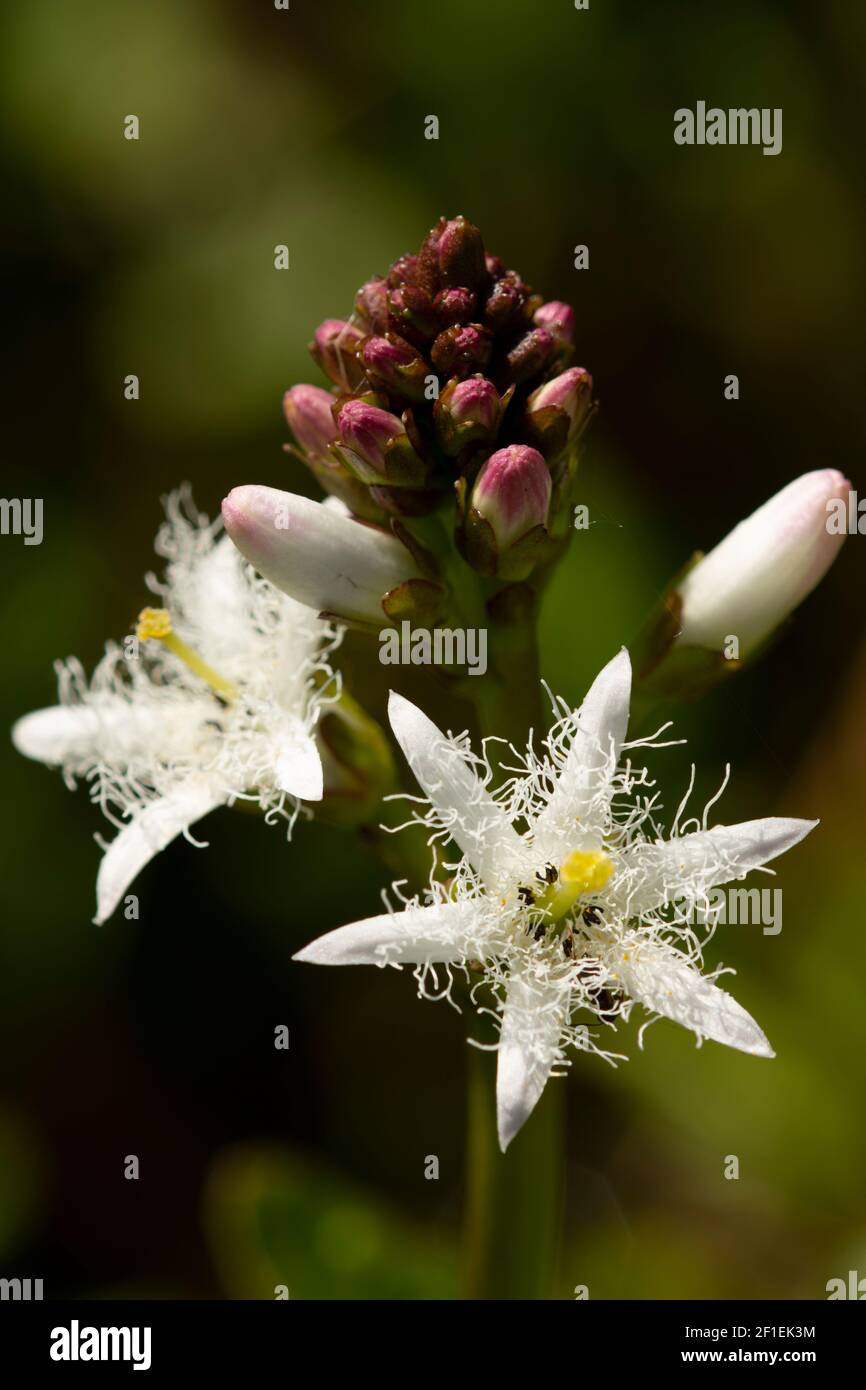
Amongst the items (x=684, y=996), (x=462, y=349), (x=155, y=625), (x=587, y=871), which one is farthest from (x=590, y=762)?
(x=155, y=625)

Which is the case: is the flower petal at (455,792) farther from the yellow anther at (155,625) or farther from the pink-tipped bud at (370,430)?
the yellow anther at (155,625)

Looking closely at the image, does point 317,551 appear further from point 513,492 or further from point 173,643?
point 173,643

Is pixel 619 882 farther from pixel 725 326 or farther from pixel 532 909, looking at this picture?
pixel 725 326

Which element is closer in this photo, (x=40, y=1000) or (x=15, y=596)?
(x=40, y=1000)

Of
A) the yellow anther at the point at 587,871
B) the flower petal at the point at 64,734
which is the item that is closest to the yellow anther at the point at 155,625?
the flower petal at the point at 64,734

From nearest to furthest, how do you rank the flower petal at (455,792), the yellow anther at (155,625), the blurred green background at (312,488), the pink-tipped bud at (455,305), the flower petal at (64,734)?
the flower petal at (455,792)
the pink-tipped bud at (455,305)
the yellow anther at (155,625)
the flower petal at (64,734)
the blurred green background at (312,488)

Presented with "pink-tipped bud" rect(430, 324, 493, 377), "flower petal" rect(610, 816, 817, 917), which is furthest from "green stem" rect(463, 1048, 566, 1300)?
"pink-tipped bud" rect(430, 324, 493, 377)
